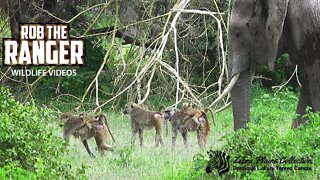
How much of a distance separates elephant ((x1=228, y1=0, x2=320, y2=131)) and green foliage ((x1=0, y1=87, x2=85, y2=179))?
6.63ft

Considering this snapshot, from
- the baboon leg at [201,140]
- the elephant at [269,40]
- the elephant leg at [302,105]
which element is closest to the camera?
the elephant at [269,40]

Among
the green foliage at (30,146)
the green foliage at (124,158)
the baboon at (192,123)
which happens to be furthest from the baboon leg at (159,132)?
the green foliage at (30,146)

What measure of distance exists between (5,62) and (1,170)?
816 cm

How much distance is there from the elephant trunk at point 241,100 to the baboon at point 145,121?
75.3 inches

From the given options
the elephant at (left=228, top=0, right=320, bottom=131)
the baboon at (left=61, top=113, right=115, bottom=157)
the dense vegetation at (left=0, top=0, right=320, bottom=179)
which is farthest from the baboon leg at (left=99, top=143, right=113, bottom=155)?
the elephant at (left=228, top=0, right=320, bottom=131)

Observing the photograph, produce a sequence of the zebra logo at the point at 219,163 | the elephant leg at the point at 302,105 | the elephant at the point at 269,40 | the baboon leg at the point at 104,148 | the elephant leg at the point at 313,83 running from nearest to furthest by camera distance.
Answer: the zebra logo at the point at 219,163, the elephant at the point at 269,40, the elephant leg at the point at 313,83, the elephant leg at the point at 302,105, the baboon leg at the point at 104,148

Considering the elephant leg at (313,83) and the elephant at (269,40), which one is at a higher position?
the elephant at (269,40)

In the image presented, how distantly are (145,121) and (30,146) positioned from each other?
3.48 metres

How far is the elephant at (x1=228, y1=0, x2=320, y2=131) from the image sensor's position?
697 centimetres

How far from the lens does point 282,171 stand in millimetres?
5262

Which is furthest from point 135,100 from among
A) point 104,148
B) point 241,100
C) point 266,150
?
point 266,150

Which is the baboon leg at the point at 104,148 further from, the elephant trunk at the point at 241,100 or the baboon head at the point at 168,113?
the elephant trunk at the point at 241,100

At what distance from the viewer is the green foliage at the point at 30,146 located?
5.31 meters

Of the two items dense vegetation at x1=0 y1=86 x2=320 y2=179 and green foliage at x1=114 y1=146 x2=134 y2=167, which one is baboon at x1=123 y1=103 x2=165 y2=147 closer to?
green foliage at x1=114 y1=146 x2=134 y2=167
